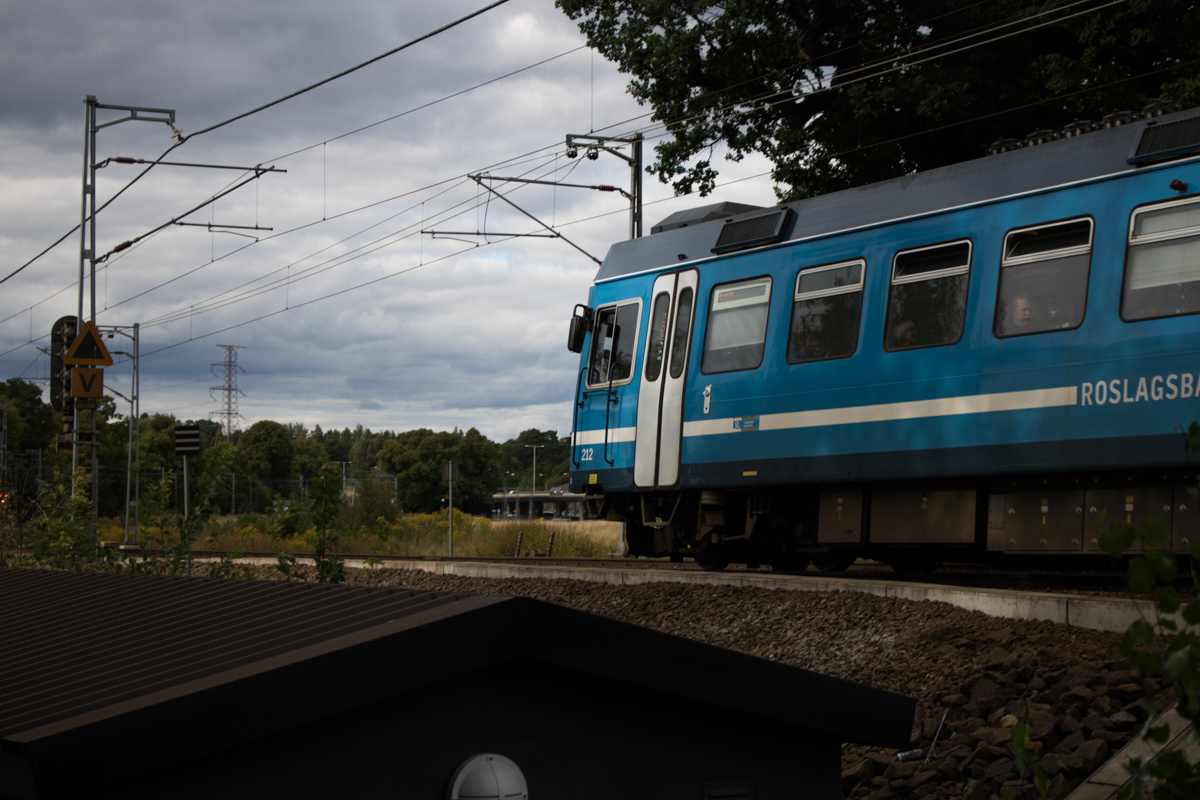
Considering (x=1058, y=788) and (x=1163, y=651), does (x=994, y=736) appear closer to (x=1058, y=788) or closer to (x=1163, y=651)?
(x=1058, y=788)

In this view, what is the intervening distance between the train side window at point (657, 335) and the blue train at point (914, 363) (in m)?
0.03

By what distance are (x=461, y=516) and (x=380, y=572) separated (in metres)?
21.7

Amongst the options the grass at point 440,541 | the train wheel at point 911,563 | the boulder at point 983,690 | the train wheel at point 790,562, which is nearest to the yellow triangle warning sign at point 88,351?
the grass at point 440,541

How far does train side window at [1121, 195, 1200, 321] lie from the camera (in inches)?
348

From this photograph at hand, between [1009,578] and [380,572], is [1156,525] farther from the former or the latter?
[380,572]

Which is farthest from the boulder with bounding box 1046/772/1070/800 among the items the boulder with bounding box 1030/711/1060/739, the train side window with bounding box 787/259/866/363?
the train side window with bounding box 787/259/866/363

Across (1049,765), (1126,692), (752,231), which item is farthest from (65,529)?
(1126,692)

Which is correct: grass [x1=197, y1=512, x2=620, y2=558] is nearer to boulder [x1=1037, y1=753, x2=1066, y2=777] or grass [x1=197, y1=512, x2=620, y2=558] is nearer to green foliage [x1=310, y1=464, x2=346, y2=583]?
green foliage [x1=310, y1=464, x2=346, y2=583]

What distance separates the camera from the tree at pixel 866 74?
17906 mm

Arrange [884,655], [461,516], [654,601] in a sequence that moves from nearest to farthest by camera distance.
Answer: [884,655]
[654,601]
[461,516]

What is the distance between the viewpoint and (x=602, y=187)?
24.8m

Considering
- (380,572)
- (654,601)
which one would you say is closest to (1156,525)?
(654,601)

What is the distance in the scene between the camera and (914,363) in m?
10.7

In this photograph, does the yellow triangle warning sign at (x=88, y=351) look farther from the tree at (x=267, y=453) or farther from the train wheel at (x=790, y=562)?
the tree at (x=267, y=453)
